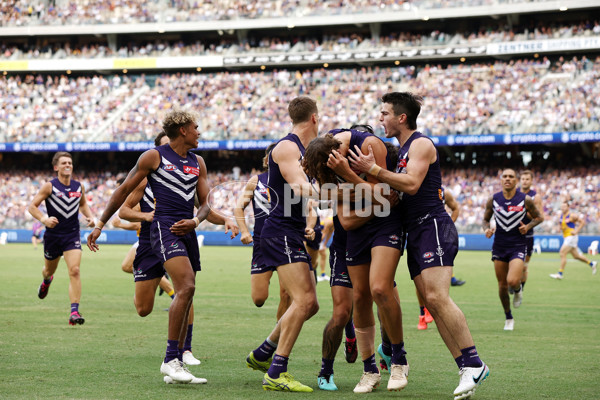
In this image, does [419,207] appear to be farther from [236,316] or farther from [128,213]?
[236,316]

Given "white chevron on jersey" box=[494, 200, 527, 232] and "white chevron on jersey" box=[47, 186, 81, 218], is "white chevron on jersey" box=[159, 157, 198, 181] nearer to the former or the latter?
"white chevron on jersey" box=[47, 186, 81, 218]

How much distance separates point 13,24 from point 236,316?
168 feet

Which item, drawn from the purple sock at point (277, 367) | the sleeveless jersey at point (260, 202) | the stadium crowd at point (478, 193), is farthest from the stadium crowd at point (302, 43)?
the purple sock at point (277, 367)

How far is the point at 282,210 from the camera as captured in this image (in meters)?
7.73

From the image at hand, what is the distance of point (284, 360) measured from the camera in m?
7.36

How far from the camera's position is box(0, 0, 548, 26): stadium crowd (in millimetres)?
52406

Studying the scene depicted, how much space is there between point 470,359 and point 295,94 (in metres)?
45.6

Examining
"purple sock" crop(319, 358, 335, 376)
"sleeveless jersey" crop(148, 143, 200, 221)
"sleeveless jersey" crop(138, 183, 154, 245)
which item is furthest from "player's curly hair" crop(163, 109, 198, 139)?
"purple sock" crop(319, 358, 335, 376)

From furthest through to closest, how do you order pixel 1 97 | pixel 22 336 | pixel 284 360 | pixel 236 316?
pixel 1 97 < pixel 236 316 < pixel 22 336 < pixel 284 360

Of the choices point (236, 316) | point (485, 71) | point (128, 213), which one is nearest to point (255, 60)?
point (485, 71)

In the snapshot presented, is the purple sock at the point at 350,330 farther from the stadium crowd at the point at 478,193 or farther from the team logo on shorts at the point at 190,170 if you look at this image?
the stadium crowd at the point at 478,193

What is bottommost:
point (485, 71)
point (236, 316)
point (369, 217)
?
point (236, 316)

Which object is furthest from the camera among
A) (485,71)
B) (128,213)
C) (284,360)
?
(485,71)

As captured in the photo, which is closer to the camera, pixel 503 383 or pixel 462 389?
pixel 462 389
